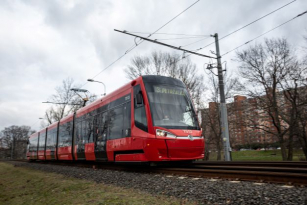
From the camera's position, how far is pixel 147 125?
8.12m

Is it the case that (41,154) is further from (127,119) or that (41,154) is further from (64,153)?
(127,119)

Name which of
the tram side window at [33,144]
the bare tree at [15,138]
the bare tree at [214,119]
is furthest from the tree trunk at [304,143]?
the bare tree at [15,138]

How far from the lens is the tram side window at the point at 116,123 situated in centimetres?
969

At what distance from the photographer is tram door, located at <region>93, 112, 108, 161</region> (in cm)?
1078

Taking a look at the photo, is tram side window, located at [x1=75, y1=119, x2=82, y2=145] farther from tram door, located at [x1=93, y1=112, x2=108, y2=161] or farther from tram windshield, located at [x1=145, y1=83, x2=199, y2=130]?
tram windshield, located at [x1=145, y1=83, x2=199, y2=130]

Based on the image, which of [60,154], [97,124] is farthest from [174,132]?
[60,154]

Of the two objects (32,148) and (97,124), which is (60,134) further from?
(32,148)

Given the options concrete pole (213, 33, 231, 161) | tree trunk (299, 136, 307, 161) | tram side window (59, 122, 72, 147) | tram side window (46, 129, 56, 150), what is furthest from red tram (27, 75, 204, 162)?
tree trunk (299, 136, 307, 161)

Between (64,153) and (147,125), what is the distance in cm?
1035

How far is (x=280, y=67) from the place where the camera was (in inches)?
964

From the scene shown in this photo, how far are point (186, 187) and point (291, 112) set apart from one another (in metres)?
22.4

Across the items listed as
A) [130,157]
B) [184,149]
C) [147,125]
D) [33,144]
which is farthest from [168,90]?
[33,144]

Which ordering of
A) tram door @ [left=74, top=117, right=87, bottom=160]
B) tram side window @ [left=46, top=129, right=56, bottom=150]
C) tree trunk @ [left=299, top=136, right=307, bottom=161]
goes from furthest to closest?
tree trunk @ [left=299, top=136, right=307, bottom=161] → tram side window @ [left=46, top=129, right=56, bottom=150] → tram door @ [left=74, top=117, right=87, bottom=160]

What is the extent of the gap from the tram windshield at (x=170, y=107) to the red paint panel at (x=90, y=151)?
4.82m
